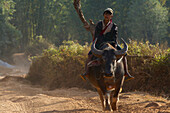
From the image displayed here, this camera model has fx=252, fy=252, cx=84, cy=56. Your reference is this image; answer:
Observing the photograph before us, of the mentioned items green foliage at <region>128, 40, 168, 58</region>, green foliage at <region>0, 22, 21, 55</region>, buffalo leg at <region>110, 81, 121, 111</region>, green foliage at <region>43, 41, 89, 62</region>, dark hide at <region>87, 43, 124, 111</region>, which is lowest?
buffalo leg at <region>110, 81, 121, 111</region>

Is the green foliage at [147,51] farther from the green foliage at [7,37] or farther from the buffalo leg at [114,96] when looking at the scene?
the green foliage at [7,37]

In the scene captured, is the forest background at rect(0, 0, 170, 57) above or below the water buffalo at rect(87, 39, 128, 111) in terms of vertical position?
above

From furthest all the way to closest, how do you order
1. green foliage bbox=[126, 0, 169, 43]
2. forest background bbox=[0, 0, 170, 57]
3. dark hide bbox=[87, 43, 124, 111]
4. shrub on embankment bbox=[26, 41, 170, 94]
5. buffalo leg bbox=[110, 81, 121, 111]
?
1. forest background bbox=[0, 0, 170, 57]
2. green foliage bbox=[126, 0, 169, 43]
3. shrub on embankment bbox=[26, 41, 170, 94]
4. buffalo leg bbox=[110, 81, 121, 111]
5. dark hide bbox=[87, 43, 124, 111]

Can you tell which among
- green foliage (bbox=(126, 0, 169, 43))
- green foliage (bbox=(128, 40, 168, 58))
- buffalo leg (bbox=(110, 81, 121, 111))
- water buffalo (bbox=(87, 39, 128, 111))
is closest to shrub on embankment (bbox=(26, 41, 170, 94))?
green foliage (bbox=(128, 40, 168, 58))

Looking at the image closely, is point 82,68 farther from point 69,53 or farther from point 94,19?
point 94,19

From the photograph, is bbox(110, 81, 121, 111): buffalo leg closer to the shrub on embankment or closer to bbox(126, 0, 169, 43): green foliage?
the shrub on embankment

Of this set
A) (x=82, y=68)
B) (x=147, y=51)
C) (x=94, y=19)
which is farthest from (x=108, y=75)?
(x=94, y=19)

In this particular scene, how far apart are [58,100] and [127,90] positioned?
11.0 ft

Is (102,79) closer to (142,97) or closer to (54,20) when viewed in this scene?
(142,97)

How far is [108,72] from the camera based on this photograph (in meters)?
6.09

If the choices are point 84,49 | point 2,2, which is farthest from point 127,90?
point 2,2

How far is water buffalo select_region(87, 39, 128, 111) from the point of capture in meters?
6.34

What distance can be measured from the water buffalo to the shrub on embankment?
355 cm

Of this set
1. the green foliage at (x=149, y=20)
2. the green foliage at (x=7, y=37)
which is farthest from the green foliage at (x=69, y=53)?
the green foliage at (x=7, y=37)
